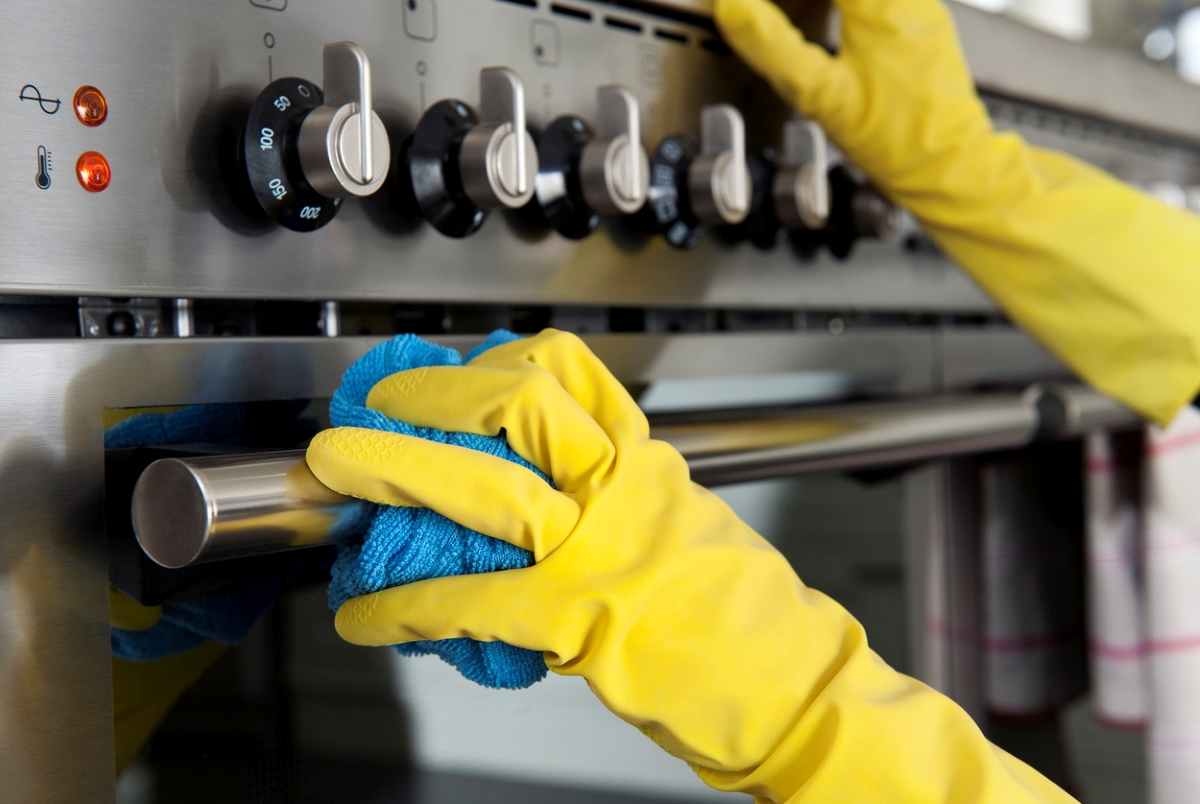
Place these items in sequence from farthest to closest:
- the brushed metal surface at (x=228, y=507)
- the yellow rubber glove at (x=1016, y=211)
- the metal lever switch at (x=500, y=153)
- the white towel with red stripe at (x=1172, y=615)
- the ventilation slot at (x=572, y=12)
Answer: the white towel with red stripe at (x=1172, y=615) → the yellow rubber glove at (x=1016, y=211) → the ventilation slot at (x=572, y=12) → the metal lever switch at (x=500, y=153) → the brushed metal surface at (x=228, y=507)

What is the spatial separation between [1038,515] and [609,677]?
0.71 m

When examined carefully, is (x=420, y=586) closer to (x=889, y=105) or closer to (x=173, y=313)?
(x=173, y=313)

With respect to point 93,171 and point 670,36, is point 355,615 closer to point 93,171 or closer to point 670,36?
point 93,171

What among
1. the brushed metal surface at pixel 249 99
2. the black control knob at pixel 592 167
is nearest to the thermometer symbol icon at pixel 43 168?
the brushed metal surface at pixel 249 99

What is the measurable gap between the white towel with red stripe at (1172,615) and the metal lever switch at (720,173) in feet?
1.82

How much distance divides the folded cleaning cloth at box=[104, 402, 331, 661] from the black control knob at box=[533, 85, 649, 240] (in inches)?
6.9

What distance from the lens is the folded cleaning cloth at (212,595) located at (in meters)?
0.39

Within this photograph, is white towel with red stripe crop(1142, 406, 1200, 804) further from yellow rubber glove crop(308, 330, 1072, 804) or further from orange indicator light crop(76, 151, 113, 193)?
orange indicator light crop(76, 151, 113, 193)

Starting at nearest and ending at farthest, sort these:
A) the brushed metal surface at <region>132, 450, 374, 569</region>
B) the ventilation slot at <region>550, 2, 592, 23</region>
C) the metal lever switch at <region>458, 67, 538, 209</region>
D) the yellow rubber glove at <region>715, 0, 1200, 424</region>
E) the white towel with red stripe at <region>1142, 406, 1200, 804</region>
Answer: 1. the brushed metal surface at <region>132, 450, 374, 569</region>
2. the metal lever switch at <region>458, 67, 538, 209</region>
3. the ventilation slot at <region>550, 2, 592, 23</region>
4. the yellow rubber glove at <region>715, 0, 1200, 424</region>
5. the white towel with red stripe at <region>1142, 406, 1200, 804</region>

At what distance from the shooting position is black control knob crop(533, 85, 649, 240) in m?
0.50

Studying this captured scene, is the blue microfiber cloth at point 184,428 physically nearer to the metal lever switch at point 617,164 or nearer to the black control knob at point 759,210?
the metal lever switch at point 617,164

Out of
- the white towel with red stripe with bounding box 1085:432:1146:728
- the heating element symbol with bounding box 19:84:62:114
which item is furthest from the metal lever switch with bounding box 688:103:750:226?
the white towel with red stripe with bounding box 1085:432:1146:728

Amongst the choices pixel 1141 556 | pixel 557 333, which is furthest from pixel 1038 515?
pixel 557 333

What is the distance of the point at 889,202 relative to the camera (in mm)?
726
